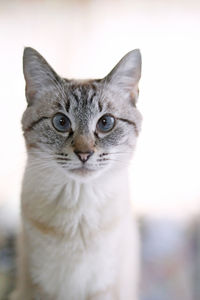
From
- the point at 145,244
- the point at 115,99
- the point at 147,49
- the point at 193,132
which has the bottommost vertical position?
the point at 145,244

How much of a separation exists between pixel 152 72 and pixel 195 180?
48 cm

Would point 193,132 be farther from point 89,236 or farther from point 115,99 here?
point 89,236

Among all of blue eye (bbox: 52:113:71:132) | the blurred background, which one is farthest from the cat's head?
the blurred background

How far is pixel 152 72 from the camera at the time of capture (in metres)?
1.35

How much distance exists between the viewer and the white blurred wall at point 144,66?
1.37 m

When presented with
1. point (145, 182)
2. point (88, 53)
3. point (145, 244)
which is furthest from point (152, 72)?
point (145, 244)

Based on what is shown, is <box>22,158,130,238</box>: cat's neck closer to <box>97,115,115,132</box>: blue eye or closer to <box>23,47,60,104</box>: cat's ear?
<box>97,115,115,132</box>: blue eye

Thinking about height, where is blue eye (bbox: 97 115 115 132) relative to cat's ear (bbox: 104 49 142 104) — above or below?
below

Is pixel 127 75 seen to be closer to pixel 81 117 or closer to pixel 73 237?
pixel 81 117

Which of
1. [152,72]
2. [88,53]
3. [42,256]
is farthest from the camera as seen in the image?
[88,53]

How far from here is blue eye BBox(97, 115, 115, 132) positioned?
40.2 inches

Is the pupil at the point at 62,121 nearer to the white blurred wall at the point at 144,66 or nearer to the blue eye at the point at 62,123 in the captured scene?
Answer: the blue eye at the point at 62,123

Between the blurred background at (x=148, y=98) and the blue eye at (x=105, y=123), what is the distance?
11.9 inches

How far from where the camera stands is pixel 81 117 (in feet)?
3.26
